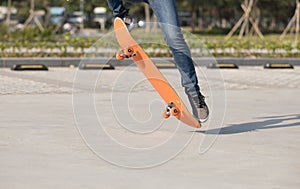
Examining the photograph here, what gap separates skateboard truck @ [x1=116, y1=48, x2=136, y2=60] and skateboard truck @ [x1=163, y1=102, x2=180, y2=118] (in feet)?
1.57

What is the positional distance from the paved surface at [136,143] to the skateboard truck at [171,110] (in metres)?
0.25

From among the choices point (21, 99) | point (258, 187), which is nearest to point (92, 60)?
point (258, 187)

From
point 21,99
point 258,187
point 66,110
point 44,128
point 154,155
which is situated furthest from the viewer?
point 21,99

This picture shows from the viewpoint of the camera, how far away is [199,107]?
6441 mm

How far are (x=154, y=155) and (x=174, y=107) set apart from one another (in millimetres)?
480

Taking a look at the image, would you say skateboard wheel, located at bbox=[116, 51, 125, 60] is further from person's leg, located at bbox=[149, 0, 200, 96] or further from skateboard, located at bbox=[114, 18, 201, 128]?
person's leg, located at bbox=[149, 0, 200, 96]

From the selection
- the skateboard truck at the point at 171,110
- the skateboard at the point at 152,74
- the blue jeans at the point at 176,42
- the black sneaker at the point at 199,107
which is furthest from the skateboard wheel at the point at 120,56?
the black sneaker at the point at 199,107

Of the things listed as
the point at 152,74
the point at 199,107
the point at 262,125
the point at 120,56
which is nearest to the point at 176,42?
the point at 152,74

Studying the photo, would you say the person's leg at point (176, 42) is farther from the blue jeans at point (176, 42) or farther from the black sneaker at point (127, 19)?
the black sneaker at point (127, 19)

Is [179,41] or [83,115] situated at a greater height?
[179,41]

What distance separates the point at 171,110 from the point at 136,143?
0.41 m

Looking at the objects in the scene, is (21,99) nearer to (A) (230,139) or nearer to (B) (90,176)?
(A) (230,139)

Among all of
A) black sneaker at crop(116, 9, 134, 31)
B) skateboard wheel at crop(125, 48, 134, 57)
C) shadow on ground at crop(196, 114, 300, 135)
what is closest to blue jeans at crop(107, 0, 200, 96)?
black sneaker at crop(116, 9, 134, 31)

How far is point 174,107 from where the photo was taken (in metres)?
6.29
